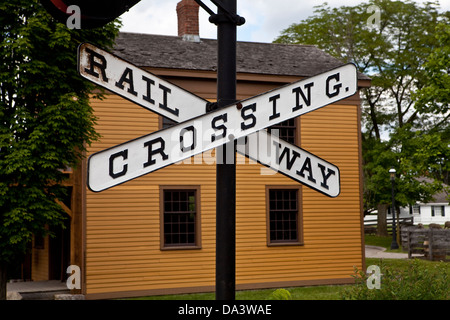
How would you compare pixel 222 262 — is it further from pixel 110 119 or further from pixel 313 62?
pixel 313 62

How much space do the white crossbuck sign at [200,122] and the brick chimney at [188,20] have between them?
17.8m

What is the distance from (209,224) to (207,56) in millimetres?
5689

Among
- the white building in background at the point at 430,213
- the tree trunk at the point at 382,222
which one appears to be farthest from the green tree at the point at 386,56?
the white building in background at the point at 430,213

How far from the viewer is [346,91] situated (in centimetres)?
230

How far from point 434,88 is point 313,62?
18.1ft

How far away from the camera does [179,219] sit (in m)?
16.9

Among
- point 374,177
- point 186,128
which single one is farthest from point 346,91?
point 374,177

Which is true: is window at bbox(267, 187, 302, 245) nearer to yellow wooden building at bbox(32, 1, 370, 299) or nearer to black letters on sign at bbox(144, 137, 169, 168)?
yellow wooden building at bbox(32, 1, 370, 299)

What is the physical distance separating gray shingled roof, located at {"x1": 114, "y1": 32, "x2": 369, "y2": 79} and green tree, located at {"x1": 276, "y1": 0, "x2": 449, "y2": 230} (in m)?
15.6

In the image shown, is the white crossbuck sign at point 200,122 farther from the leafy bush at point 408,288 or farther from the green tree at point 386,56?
the green tree at point 386,56

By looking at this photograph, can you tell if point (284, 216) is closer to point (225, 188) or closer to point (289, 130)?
point (289, 130)

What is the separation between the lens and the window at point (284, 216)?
17.9m

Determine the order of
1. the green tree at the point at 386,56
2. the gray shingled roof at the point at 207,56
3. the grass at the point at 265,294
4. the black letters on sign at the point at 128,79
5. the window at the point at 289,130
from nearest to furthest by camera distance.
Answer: the black letters on sign at the point at 128,79 < the grass at the point at 265,294 < the gray shingled roof at the point at 207,56 < the window at the point at 289,130 < the green tree at the point at 386,56

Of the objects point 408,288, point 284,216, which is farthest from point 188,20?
point 408,288
